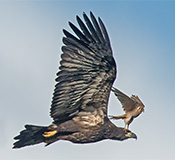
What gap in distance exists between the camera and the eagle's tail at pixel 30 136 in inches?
762

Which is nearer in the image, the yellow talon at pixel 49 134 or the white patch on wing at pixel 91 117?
the yellow talon at pixel 49 134

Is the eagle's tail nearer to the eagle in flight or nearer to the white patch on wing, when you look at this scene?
the eagle in flight

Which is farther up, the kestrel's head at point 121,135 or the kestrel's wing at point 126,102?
the kestrel's wing at point 126,102

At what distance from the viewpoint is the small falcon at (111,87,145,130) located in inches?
766

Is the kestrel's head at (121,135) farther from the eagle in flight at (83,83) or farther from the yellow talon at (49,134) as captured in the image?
the yellow talon at (49,134)

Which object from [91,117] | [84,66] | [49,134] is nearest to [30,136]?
[49,134]

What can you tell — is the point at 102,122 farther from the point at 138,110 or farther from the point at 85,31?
the point at 85,31

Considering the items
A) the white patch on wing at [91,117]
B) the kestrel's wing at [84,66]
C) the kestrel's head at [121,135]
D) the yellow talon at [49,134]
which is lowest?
the kestrel's head at [121,135]

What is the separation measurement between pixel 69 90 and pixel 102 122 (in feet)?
3.55

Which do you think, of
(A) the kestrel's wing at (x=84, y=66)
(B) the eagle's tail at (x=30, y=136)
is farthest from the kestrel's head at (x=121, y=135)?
(B) the eagle's tail at (x=30, y=136)

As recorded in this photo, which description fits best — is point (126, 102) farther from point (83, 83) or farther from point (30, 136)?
point (30, 136)

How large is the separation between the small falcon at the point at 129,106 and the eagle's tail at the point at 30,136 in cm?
179

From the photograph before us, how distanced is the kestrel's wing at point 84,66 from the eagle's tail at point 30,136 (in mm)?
589

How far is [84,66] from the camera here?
1903cm
